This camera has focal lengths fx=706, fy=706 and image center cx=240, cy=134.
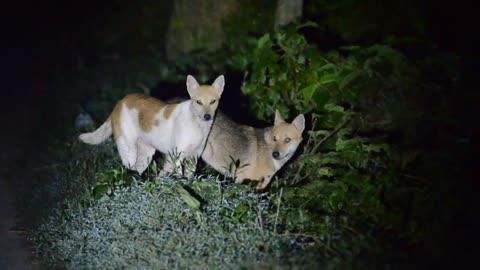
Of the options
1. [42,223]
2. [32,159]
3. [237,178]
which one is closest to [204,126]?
[237,178]

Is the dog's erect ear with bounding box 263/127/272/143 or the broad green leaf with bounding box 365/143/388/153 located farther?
the dog's erect ear with bounding box 263/127/272/143

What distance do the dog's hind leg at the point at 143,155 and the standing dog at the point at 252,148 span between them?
2.75 feet

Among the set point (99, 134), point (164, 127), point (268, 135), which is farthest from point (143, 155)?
point (268, 135)

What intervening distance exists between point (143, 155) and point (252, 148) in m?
1.51

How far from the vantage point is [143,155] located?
31.8ft

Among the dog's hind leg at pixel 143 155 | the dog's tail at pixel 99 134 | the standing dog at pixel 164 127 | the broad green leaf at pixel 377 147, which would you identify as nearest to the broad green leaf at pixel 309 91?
the standing dog at pixel 164 127

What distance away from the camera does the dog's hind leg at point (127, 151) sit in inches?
369

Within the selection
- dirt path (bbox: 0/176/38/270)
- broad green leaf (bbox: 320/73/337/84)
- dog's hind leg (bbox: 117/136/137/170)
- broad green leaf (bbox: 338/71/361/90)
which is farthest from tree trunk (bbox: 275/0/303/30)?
dirt path (bbox: 0/176/38/270)

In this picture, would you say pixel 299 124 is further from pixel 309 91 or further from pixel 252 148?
pixel 309 91

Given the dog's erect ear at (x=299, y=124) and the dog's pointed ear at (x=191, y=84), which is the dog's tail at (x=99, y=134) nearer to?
the dog's pointed ear at (x=191, y=84)

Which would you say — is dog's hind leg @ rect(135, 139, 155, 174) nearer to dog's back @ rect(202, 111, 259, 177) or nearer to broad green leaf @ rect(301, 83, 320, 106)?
dog's back @ rect(202, 111, 259, 177)

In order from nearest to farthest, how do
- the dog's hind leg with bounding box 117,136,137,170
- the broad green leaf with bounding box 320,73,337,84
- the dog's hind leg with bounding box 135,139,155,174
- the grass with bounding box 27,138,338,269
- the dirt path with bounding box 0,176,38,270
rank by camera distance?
the grass with bounding box 27,138,338,269 → the dirt path with bounding box 0,176,38,270 → the dog's hind leg with bounding box 117,136,137,170 → the dog's hind leg with bounding box 135,139,155,174 → the broad green leaf with bounding box 320,73,337,84

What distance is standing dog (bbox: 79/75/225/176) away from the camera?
867 cm

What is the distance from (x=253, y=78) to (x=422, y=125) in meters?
3.82
